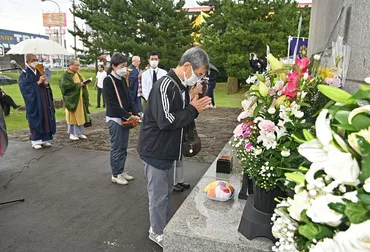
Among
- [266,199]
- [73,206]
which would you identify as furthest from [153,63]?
[266,199]

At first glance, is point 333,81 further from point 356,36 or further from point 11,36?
point 11,36

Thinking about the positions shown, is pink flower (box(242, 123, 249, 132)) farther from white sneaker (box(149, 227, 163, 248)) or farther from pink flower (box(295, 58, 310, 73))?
white sneaker (box(149, 227, 163, 248))

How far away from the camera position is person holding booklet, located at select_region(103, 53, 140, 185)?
393 centimetres

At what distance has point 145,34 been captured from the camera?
2100 centimetres

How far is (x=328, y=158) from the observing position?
0.77m

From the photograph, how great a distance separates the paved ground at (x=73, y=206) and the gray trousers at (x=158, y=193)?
260 mm

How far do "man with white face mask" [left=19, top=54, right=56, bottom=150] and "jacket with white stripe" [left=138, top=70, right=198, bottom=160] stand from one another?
401cm

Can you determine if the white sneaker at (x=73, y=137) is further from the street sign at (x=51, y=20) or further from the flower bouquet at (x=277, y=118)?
the street sign at (x=51, y=20)

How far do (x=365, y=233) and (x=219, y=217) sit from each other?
1512 mm

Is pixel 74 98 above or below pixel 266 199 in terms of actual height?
below

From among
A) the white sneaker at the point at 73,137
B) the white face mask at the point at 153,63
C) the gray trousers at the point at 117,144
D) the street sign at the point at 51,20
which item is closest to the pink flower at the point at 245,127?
the gray trousers at the point at 117,144

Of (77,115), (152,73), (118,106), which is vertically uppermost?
(152,73)

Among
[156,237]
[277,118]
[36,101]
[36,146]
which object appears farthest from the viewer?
[36,146]

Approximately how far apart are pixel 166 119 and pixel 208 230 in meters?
0.88
